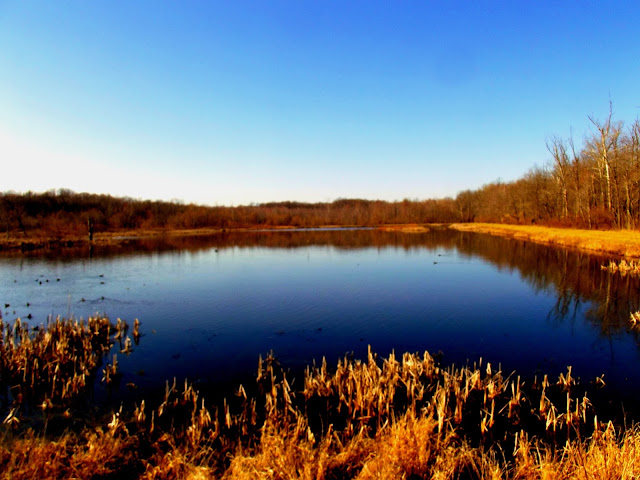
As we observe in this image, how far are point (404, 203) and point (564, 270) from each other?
8229 cm

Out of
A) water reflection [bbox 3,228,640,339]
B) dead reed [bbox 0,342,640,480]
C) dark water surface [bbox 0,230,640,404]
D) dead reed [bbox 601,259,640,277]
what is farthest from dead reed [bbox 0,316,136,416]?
dead reed [bbox 601,259,640,277]

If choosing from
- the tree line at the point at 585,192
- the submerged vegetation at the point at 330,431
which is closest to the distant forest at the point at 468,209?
the tree line at the point at 585,192

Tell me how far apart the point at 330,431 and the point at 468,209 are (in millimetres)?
86338

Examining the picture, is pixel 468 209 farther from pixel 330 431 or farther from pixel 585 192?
pixel 330 431

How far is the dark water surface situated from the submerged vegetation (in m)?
1.04

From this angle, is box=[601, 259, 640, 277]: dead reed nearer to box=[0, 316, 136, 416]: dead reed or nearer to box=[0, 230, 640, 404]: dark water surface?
box=[0, 230, 640, 404]: dark water surface

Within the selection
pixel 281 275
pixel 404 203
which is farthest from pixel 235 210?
pixel 281 275

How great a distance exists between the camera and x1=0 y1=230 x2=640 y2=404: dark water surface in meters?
7.89

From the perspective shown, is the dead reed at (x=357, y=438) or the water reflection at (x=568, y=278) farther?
the water reflection at (x=568, y=278)

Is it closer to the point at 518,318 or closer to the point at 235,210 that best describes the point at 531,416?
the point at 518,318

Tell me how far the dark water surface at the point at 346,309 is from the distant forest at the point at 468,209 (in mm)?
17110

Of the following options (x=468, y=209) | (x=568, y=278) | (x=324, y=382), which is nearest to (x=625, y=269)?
(x=568, y=278)

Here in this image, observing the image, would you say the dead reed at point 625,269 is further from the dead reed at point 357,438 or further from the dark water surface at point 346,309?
the dead reed at point 357,438

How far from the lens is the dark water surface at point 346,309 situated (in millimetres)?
7894
